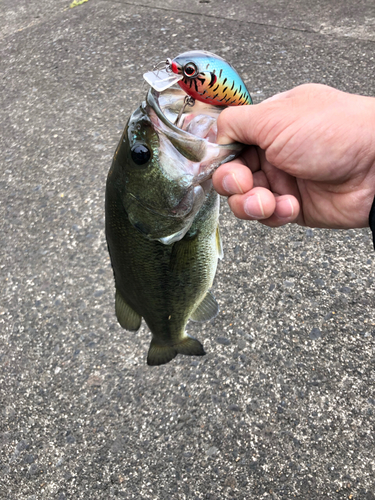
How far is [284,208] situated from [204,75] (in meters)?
0.52

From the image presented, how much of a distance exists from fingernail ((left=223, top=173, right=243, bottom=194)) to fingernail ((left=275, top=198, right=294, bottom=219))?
0.16 m

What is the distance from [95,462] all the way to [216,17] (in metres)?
5.03

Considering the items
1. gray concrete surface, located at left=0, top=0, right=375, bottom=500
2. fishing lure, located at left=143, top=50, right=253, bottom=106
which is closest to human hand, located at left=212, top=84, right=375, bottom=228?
fishing lure, located at left=143, top=50, right=253, bottom=106

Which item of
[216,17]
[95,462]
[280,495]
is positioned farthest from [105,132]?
[280,495]

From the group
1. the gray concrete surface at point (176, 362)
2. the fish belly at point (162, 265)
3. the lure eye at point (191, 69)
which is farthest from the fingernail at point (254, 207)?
the gray concrete surface at point (176, 362)

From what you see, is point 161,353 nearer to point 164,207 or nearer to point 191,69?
point 164,207

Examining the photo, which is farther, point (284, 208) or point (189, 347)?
point (189, 347)

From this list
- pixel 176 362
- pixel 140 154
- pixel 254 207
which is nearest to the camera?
pixel 140 154

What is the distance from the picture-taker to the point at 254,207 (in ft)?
4.46

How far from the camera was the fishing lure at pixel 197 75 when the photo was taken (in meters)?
1.09

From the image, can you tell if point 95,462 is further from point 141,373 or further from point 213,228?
point 213,228

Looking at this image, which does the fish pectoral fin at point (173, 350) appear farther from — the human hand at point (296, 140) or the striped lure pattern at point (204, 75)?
the striped lure pattern at point (204, 75)

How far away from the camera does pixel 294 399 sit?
236 cm

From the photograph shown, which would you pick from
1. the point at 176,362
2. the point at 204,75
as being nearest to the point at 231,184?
the point at 204,75
